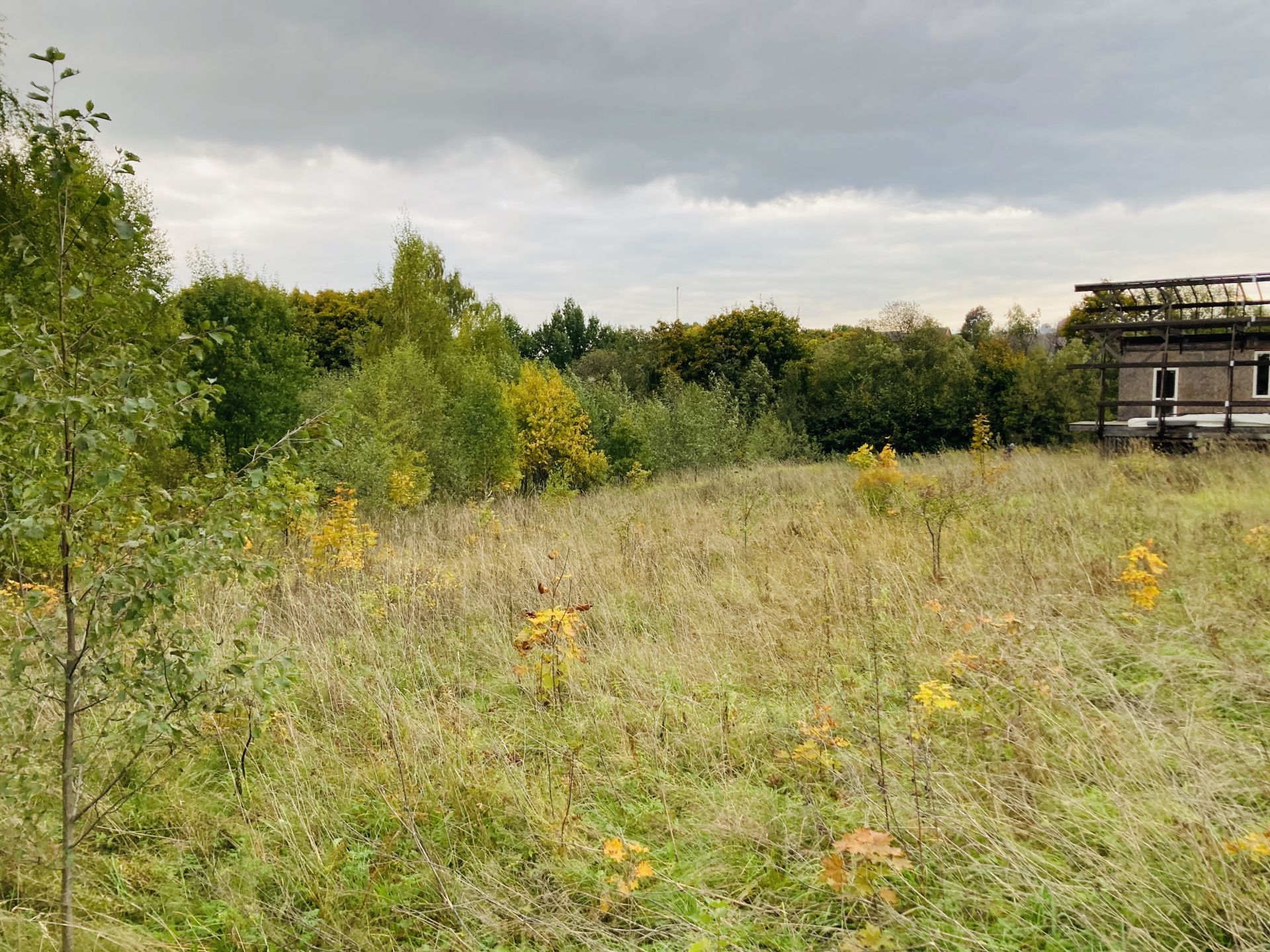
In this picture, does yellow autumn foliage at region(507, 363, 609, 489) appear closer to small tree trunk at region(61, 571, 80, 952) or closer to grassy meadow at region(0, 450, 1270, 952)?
grassy meadow at region(0, 450, 1270, 952)

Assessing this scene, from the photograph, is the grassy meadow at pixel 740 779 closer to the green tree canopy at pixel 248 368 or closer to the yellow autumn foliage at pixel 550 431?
the green tree canopy at pixel 248 368

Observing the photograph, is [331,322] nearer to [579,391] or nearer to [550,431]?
[579,391]

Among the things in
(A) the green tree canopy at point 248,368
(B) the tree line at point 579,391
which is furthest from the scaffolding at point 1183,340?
(A) the green tree canopy at point 248,368

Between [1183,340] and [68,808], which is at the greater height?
[1183,340]

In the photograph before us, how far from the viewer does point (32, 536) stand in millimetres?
1997

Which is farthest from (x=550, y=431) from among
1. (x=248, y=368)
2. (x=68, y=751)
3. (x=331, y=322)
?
(x=331, y=322)

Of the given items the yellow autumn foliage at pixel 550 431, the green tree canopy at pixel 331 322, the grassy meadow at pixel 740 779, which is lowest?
the grassy meadow at pixel 740 779

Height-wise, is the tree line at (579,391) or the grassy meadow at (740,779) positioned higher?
the tree line at (579,391)

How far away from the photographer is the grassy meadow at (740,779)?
8.39 feet

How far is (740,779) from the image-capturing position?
3.46m

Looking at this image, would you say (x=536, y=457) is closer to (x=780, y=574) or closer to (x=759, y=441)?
(x=759, y=441)

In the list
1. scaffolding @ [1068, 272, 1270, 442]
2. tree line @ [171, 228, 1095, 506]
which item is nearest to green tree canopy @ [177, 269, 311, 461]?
tree line @ [171, 228, 1095, 506]

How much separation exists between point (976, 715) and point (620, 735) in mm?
1849

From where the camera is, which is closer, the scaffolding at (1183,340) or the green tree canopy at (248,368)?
the green tree canopy at (248,368)
